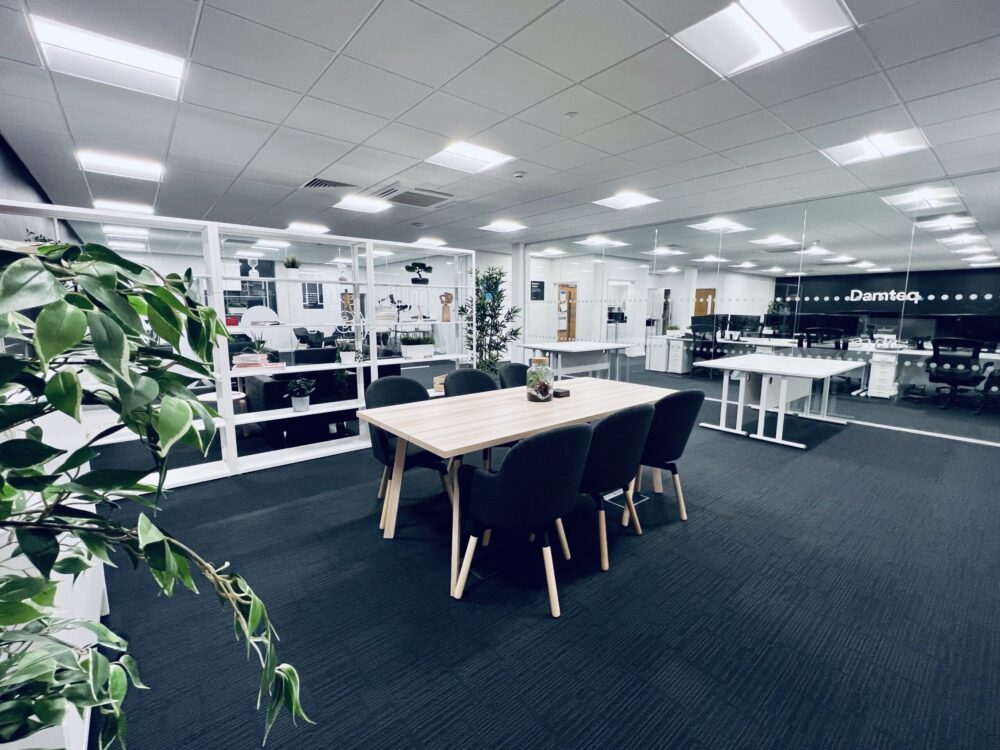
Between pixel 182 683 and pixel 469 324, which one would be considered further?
pixel 469 324

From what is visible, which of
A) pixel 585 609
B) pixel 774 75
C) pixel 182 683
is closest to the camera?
pixel 182 683

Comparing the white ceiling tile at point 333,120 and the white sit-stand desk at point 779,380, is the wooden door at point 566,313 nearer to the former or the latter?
the white sit-stand desk at point 779,380

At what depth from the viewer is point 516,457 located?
5.93 ft

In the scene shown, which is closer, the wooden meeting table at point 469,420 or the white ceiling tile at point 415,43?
the wooden meeting table at point 469,420

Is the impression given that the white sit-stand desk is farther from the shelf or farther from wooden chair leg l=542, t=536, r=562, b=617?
the shelf

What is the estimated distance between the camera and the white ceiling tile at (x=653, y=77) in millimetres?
2680

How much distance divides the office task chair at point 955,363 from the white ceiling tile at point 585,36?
5923 millimetres

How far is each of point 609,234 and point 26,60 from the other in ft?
25.1

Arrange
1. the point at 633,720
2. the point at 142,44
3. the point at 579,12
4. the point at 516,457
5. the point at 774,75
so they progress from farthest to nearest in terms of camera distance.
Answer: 1. the point at 774,75
2. the point at 142,44
3. the point at 579,12
4. the point at 516,457
5. the point at 633,720

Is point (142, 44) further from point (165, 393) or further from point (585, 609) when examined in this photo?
point (585, 609)

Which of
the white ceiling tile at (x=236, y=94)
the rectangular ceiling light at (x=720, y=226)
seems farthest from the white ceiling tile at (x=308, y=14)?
the rectangular ceiling light at (x=720, y=226)

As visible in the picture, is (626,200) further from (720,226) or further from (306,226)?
(306,226)

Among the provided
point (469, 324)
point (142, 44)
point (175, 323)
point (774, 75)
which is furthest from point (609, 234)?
point (175, 323)

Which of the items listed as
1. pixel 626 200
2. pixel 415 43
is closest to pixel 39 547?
pixel 415 43
